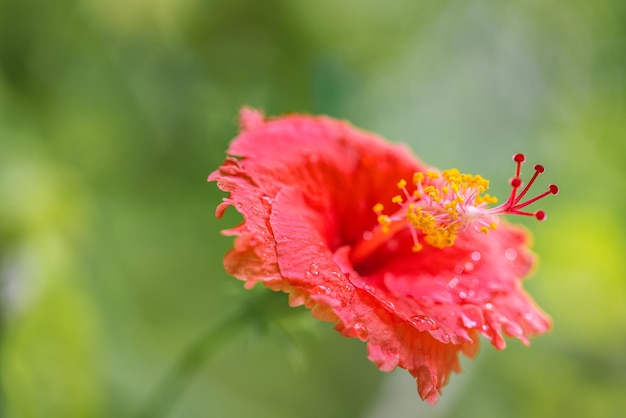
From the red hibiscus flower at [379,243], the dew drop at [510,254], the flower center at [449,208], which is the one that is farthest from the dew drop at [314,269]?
the dew drop at [510,254]

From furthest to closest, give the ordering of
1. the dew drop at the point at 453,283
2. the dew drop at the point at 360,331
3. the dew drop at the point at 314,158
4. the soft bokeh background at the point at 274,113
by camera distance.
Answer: the soft bokeh background at the point at 274,113, the dew drop at the point at 314,158, the dew drop at the point at 453,283, the dew drop at the point at 360,331

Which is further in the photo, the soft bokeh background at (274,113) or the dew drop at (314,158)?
the soft bokeh background at (274,113)

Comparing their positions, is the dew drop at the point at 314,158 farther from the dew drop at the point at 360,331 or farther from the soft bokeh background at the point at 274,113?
the soft bokeh background at the point at 274,113

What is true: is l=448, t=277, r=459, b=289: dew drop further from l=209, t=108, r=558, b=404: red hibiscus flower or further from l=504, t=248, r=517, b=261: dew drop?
l=504, t=248, r=517, b=261: dew drop

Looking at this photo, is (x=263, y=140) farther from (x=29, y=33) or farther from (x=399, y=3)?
(x=399, y=3)

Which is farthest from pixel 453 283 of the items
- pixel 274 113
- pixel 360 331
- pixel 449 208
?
pixel 274 113

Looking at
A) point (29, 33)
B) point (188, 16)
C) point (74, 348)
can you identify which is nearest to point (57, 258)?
point (74, 348)

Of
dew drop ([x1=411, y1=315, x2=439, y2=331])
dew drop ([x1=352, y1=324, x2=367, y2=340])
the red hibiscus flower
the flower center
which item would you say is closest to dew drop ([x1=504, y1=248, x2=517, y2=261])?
the red hibiscus flower

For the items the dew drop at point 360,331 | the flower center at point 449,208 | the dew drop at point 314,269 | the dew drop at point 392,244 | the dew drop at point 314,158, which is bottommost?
the dew drop at point 360,331
